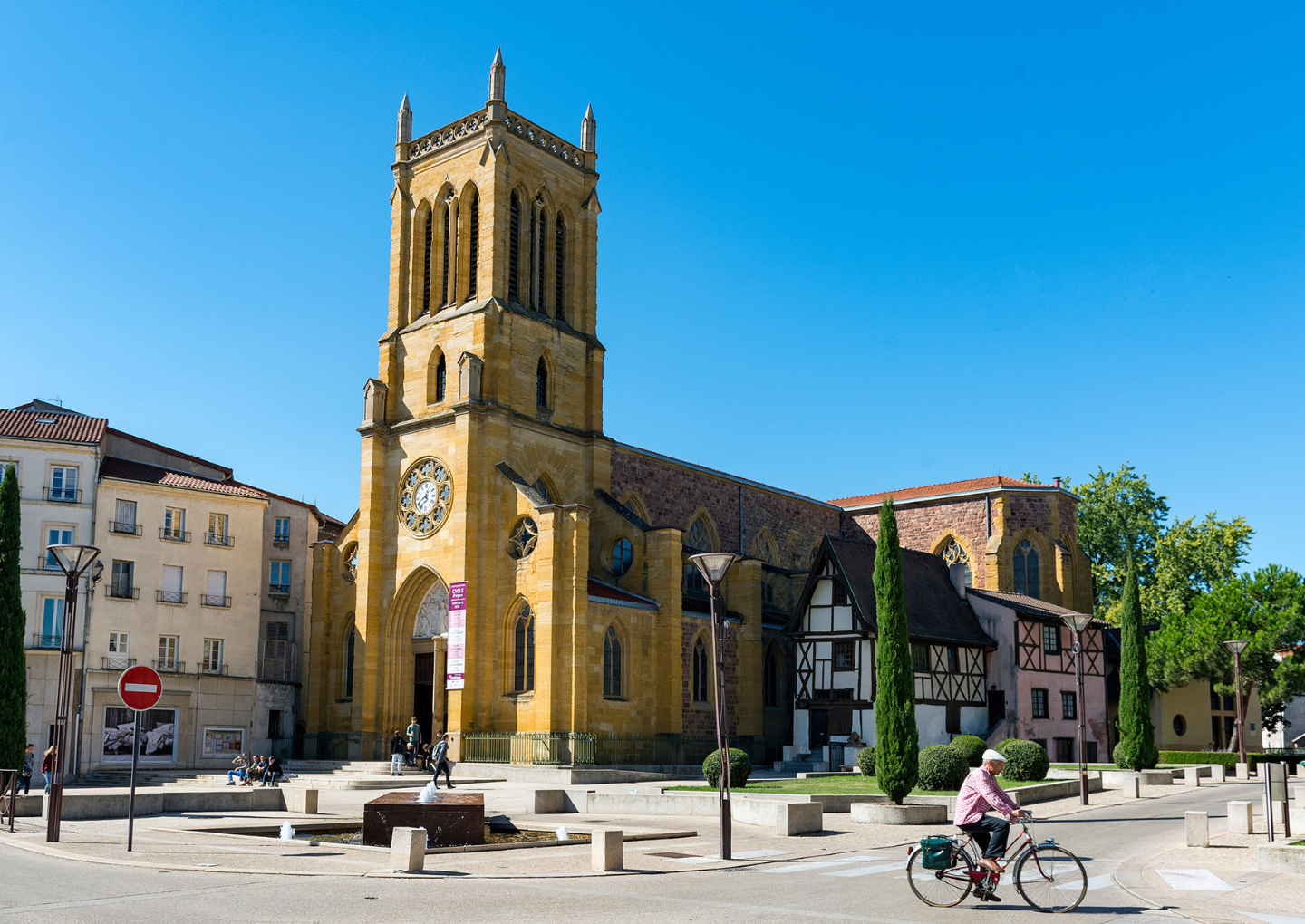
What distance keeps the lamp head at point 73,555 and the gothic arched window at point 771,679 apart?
3102 centimetres

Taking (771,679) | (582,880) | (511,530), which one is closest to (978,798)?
(582,880)

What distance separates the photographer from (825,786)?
1228 inches

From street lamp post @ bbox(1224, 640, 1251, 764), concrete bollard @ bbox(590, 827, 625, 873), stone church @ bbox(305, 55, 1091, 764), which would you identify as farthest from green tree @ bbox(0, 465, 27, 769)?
street lamp post @ bbox(1224, 640, 1251, 764)

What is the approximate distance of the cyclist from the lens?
12445 millimetres

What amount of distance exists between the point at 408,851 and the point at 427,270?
33560 millimetres

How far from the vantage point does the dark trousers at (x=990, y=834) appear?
1253cm

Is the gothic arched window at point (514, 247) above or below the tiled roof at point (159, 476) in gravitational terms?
above

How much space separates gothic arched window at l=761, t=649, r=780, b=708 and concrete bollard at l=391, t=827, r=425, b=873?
3296 cm

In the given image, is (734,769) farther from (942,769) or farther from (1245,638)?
(1245,638)

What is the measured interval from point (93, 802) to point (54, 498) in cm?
2290

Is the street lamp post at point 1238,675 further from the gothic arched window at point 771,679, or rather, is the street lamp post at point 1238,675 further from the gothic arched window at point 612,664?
the gothic arched window at point 612,664

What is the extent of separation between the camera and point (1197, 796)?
32.1m

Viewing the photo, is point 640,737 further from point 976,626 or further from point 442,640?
point 976,626

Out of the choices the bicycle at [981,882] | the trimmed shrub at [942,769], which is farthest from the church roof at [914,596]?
the bicycle at [981,882]
